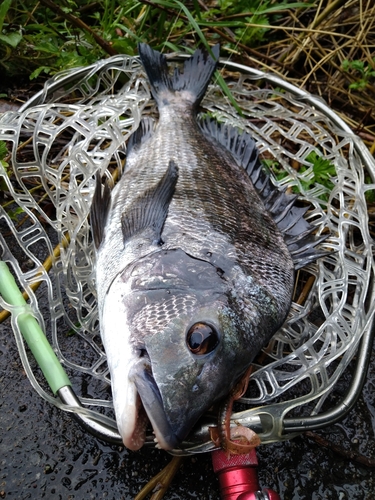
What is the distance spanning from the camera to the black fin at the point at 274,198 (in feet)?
7.33

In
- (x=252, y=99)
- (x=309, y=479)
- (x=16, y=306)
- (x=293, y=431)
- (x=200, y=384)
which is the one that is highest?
(x=252, y=99)

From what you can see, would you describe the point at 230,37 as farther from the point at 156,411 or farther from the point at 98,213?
the point at 156,411

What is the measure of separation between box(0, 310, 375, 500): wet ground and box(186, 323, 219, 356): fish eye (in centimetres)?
69

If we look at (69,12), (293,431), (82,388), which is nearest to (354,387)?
(293,431)

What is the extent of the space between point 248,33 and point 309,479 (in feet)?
10.2

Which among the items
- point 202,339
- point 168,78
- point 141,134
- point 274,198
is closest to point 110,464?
point 202,339

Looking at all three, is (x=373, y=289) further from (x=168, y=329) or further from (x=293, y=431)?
(x=168, y=329)

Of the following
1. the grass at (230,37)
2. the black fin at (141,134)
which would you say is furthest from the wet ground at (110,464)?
the grass at (230,37)

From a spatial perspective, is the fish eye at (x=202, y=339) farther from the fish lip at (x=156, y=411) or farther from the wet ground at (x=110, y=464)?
the wet ground at (x=110, y=464)

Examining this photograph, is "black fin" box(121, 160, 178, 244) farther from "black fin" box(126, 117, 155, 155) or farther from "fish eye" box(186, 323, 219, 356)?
"black fin" box(126, 117, 155, 155)

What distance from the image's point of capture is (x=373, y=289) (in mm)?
2250

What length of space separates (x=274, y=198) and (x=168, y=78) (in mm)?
1089

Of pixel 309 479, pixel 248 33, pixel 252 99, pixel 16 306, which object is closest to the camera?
pixel 16 306

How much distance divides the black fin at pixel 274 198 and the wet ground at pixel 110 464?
84 centimetres
